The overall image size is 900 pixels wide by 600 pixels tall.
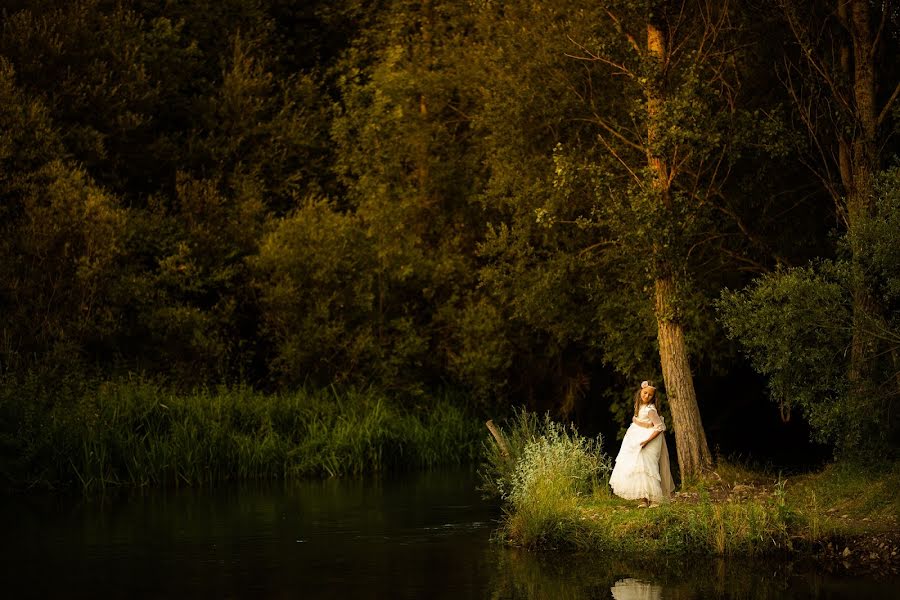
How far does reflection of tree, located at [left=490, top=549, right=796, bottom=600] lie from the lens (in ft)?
48.5

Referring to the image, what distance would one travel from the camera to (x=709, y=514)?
17.1 metres

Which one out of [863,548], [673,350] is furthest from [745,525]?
[673,350]

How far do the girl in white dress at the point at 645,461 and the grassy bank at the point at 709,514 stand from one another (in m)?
0.24

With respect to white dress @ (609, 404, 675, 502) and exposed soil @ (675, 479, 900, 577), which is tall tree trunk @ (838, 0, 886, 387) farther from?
exposed soil @ (675, 479, 900, 577)

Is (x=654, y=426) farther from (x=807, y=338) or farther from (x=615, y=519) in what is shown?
(x=807, y=338)

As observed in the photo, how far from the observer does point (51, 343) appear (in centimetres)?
2980

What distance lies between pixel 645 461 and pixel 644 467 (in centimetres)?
10

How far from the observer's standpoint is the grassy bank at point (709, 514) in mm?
16625

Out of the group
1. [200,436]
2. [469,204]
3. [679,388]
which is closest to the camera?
[679,388]

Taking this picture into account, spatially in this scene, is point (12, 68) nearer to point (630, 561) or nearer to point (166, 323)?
point (166, 323)

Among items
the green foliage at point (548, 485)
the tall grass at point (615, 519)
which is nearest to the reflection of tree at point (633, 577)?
the tall grass at point (615, 519)

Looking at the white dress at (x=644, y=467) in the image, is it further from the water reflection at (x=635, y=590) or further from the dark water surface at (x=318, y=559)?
the water reflection at (x=635, y=590)

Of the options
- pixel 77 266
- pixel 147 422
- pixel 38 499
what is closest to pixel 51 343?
pixel 77 266

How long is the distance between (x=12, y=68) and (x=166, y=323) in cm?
669
